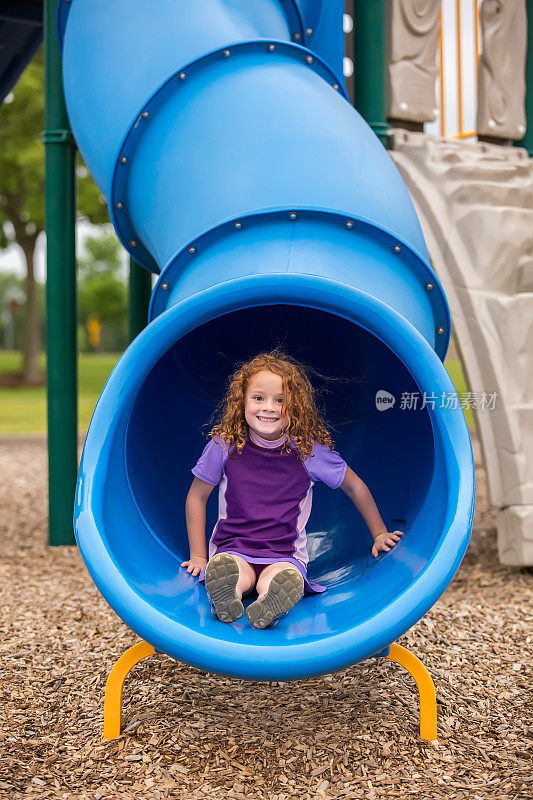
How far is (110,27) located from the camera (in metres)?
2.99

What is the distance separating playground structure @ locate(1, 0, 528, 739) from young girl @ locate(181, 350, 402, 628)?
5.6 inches

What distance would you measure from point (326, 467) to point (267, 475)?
0.59 feet

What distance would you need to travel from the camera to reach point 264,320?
3.07m

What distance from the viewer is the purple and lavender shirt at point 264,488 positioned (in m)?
2.40

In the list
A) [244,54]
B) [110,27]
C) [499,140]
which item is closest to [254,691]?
[244,54]

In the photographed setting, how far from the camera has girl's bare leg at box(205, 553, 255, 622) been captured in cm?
199

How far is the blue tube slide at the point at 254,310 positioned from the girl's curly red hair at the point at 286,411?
290 mm

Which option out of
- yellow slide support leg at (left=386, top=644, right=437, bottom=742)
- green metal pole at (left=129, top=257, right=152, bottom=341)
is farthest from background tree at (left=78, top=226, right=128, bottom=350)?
yellow slide support leg at (left=386, top=644, right=437, bottom=742)

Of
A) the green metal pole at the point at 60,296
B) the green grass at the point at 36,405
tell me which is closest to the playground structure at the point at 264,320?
the green metal pole at the point at 60,296

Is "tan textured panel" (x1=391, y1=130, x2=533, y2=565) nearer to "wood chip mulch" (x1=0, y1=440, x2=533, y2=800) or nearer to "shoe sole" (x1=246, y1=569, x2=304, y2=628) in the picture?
"wood chip mulch" (x1=0, y1=440, x2=533, y2=800)

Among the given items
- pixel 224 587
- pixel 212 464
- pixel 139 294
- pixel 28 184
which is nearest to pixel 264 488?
pixel 212 464

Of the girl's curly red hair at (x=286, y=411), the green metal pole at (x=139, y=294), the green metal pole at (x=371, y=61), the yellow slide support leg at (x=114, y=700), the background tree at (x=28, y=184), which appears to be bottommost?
the yellow slide support leg at (x=114, y=700)

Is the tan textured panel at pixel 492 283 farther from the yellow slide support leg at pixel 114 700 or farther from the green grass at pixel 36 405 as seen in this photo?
the green grass at pixel 36 405

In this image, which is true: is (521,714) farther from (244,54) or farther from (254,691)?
(244,54)
